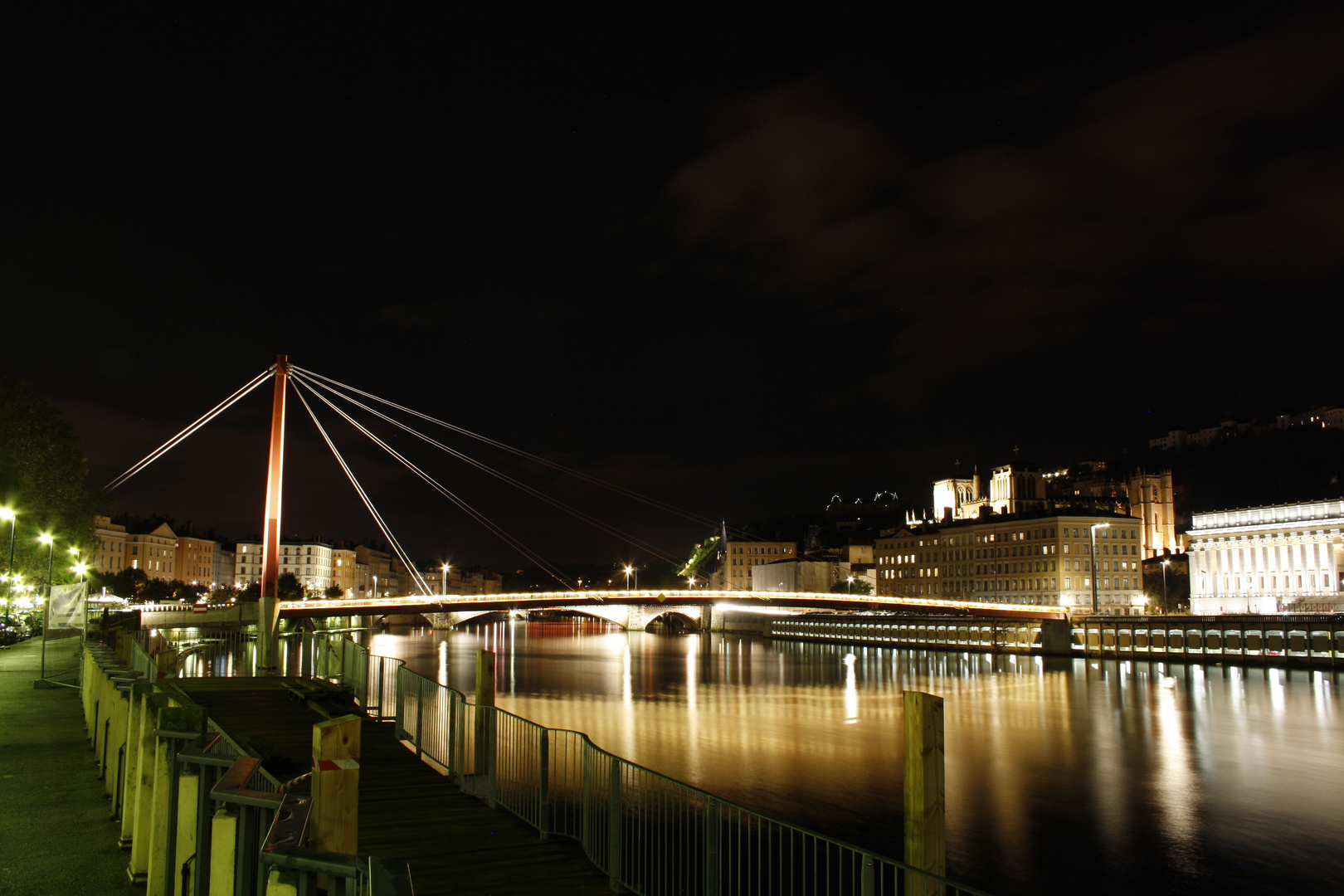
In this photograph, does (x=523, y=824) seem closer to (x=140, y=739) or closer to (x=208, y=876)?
(x=140, y=739)

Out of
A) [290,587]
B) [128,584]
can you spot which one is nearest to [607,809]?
[128,584]

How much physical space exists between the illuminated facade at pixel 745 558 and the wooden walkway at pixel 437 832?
134 meters

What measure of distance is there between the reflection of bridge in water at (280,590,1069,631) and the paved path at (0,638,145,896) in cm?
4421

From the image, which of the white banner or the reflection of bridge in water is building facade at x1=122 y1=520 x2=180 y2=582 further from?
the white banner

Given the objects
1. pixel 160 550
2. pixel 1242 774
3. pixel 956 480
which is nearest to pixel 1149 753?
pixel 1242 774

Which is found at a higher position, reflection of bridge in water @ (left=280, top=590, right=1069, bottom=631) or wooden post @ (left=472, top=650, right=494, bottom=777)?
wooden post @ (left=472, top=650, right=494, bottom=777)

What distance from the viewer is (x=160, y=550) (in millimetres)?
118625

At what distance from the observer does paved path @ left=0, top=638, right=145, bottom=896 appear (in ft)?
22.7

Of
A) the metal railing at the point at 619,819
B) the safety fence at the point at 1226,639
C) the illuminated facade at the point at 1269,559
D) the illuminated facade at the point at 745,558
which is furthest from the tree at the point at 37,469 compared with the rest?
the illuminated facade at the point at 745,558

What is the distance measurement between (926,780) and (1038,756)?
2087 centimetres

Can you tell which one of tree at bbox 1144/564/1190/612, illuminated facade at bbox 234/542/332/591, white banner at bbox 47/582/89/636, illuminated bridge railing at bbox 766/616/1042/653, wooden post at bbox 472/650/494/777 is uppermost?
illuminated facade at bbox 234/542/332/591

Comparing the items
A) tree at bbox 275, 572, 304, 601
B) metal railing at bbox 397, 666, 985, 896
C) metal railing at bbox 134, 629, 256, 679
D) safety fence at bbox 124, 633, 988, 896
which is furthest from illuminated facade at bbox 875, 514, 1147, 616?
metal railing at bbox 397, 666, 985, 896

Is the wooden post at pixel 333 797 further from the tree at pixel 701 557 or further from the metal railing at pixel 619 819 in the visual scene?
the tree at pixel 701 557

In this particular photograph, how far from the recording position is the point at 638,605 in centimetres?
8212
